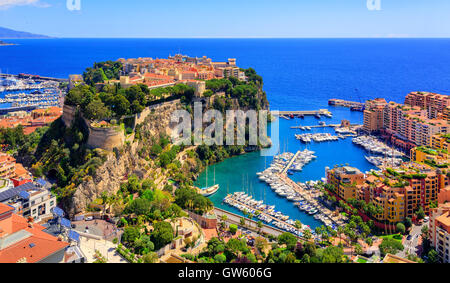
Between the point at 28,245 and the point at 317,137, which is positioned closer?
the point at 28,245

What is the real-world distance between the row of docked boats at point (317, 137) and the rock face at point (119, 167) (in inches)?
347

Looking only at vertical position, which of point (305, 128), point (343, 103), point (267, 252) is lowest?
point (267, 252)

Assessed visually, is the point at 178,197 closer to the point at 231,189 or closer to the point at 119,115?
the point at 231,189

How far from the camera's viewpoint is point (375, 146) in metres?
21.2

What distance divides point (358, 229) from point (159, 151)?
337 inches

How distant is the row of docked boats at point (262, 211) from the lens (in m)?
12.5

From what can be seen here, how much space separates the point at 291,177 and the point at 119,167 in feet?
24.4

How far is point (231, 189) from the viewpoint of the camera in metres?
16.0

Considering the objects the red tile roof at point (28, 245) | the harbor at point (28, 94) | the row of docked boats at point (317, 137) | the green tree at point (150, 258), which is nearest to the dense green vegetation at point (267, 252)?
the green tree at point (150, 258)

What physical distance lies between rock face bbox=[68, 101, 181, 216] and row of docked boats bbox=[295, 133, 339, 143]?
882cm

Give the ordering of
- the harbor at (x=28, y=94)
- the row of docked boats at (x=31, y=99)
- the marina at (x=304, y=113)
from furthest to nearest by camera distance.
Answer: the row of docked boats at (x=31, y=99), the marina at (x=304, y=113), the harbor at (x=28, y=94)

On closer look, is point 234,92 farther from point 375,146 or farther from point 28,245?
point 28,245

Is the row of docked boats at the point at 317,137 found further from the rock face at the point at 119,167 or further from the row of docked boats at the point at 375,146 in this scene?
the rock face at the point at 119,167

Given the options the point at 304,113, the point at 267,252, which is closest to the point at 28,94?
the point at 304,113
